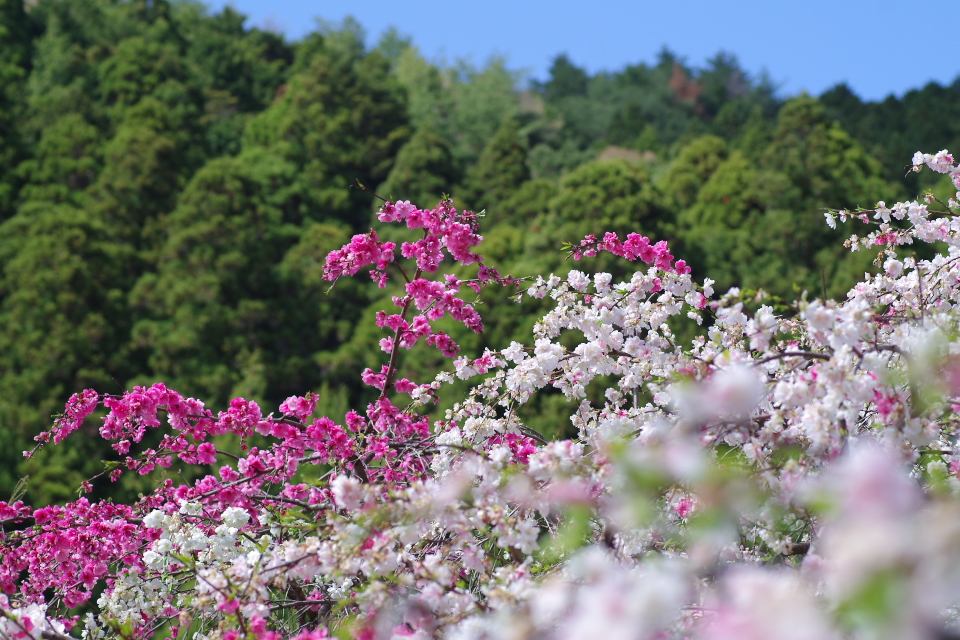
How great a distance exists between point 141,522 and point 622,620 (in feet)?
10.8

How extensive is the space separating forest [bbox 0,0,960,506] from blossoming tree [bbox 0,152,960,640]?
15.1 ft

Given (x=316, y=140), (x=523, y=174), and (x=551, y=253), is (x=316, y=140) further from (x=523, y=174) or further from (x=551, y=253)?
(x=551, y=253)

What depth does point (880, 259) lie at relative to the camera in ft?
12.1

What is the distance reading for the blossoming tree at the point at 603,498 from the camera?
92cm

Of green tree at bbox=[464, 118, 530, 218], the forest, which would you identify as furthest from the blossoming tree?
green tree at bbox=[464, 118, 530, 218]

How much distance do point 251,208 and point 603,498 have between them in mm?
14497

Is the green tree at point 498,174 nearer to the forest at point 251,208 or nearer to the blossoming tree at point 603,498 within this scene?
the forest at point 251,208

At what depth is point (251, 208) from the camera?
15.5 m

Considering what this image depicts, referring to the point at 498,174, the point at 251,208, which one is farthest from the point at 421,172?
the point at 251,208

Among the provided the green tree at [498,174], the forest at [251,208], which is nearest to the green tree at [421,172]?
the forest at [251,208]

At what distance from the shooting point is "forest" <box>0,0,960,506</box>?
12.1m

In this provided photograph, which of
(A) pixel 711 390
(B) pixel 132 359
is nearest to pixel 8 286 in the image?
(B) pixel 132 359

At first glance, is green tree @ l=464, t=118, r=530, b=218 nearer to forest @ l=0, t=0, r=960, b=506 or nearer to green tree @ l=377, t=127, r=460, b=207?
forest @ l=0, t=0, r=960, b=506

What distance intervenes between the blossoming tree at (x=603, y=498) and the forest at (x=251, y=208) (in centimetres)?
461
